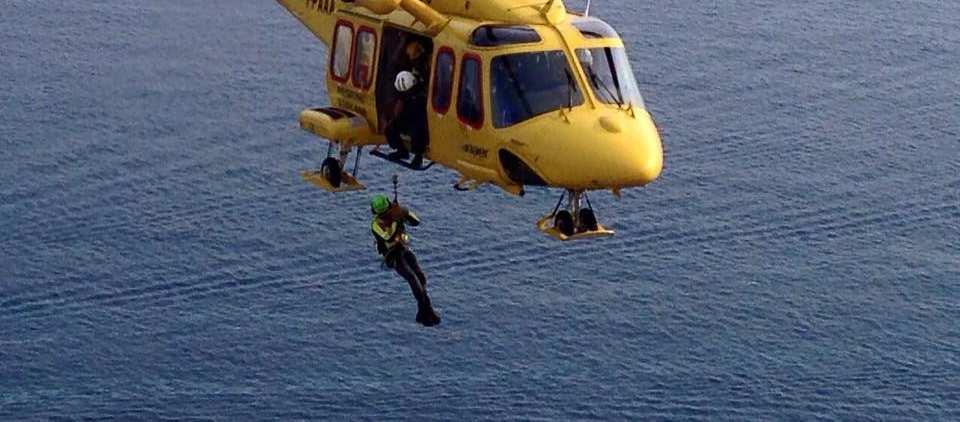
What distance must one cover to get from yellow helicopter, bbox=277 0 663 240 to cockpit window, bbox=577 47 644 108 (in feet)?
0.09

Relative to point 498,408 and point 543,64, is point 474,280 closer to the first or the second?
point 498,408

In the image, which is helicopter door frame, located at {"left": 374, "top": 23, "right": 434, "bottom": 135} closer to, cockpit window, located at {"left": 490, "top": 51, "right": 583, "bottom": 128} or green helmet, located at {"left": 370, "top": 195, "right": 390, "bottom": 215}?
green helmet, located at {"left": 370, "top": 195, "right": 390, "bottom": 215}

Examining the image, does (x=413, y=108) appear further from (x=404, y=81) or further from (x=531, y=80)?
(x=531, y=80)

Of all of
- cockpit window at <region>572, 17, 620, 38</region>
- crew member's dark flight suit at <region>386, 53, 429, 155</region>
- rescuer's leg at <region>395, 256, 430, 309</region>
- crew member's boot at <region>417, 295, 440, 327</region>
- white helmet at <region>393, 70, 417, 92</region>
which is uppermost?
cockpit window at <region>572, 17, 620, 38</region>

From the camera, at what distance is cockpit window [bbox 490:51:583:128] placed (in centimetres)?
4553

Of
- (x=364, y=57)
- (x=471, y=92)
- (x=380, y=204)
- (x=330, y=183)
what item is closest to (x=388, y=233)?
(x=380, y=204)

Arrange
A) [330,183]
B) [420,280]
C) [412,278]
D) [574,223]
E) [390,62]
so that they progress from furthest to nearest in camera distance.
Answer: [330,183]
[390,62]
[420,280]
[412,278]
[574,223]

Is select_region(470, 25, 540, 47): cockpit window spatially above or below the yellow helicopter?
above

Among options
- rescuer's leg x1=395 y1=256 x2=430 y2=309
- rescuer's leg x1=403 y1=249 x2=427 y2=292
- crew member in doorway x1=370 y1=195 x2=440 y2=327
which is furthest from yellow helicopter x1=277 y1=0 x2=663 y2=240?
rescuer's leg x1=395 y1=256 x2=430 y2=309

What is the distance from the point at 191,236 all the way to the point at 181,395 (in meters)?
15.6

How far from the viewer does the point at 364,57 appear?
165ft

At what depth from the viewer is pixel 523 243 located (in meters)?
160

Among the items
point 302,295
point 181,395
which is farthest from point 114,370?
point 302,295

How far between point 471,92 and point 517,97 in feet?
4.91
